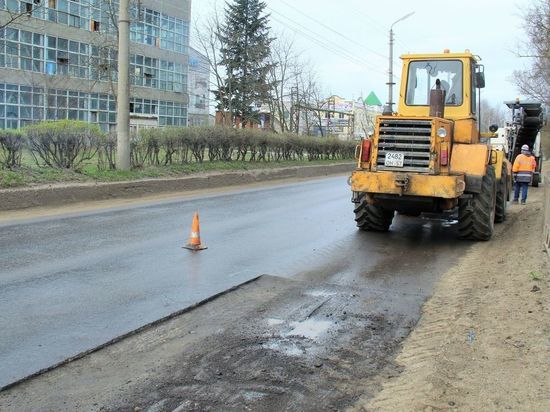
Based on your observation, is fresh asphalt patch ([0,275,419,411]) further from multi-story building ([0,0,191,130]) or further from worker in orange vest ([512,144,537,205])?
multi-story building ([0,0,191,130])

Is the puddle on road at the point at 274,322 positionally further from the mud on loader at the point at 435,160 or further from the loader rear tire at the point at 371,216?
the loader rear tire at the point at 371,216

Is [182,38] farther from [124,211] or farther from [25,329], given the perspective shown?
[25,329]

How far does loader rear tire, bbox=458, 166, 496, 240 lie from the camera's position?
33.9ft

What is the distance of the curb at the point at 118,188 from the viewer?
13227 millimetres

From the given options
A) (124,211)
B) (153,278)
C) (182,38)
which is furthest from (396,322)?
(182,38)

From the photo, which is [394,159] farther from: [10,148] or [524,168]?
[10,148]

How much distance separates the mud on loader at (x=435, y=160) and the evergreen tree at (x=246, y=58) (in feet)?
101

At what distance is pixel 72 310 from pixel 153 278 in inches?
58.6

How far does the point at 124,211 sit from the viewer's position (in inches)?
520

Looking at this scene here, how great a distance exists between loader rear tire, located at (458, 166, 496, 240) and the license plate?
4.45ft

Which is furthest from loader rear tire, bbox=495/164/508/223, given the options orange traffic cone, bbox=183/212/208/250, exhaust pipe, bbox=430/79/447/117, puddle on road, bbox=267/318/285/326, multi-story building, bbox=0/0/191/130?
multi-story building, bbox=0/0/191/130

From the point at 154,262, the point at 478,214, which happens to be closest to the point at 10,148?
the point at 154,262

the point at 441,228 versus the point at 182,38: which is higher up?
the point at 182,38

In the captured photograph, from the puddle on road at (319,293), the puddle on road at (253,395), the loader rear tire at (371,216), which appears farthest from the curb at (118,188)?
the puddle on road at (253,395)
